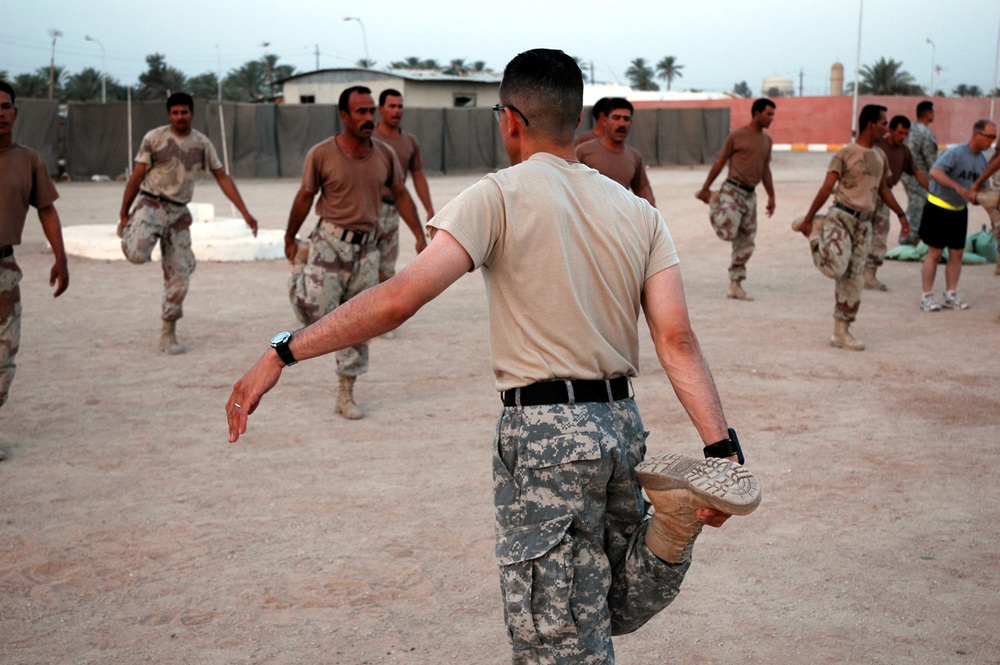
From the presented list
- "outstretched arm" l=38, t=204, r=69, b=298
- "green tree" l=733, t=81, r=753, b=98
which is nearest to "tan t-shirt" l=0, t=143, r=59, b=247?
"outstretched arm" l=38, t=204, r=69, b=298

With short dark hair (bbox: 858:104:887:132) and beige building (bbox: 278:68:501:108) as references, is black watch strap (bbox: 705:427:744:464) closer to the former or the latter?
short dark hair (bbox: 858:104:887:132)

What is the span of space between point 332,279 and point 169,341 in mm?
2686

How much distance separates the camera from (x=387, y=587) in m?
4.47

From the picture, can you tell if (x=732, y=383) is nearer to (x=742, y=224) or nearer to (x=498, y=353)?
(x=742, y=224)

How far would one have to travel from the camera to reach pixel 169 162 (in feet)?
29.7

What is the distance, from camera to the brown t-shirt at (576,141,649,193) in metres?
9.08

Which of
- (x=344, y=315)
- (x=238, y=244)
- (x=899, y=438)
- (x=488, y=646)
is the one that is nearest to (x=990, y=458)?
(x=899, y=438)

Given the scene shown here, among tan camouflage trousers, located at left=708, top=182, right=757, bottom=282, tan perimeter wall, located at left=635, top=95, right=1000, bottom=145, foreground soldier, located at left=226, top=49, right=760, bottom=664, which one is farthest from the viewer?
tan perimeter wall, located at left=635, top=95, right=1000, bottom=145

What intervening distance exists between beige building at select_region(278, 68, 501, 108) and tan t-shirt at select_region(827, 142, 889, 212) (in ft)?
120

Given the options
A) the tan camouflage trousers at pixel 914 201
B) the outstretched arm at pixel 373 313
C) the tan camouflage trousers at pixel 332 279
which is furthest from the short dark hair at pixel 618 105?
the tan camouflage trousers at pixel 914 201

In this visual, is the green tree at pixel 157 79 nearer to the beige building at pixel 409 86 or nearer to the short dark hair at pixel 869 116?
the beige building at pixel 409 86

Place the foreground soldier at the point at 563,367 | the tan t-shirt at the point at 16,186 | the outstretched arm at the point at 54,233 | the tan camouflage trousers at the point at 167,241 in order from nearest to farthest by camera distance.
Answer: the foreground soldier at the point at 563,367 < the tan t-shirt at the point at 16,186 < the outstretched arm at the point at 54,233 < the tan camouflage trousers at the point at 167,241

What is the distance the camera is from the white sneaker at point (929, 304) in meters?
11.1

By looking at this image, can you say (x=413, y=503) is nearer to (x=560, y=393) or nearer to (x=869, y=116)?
(x=560, y=393)
